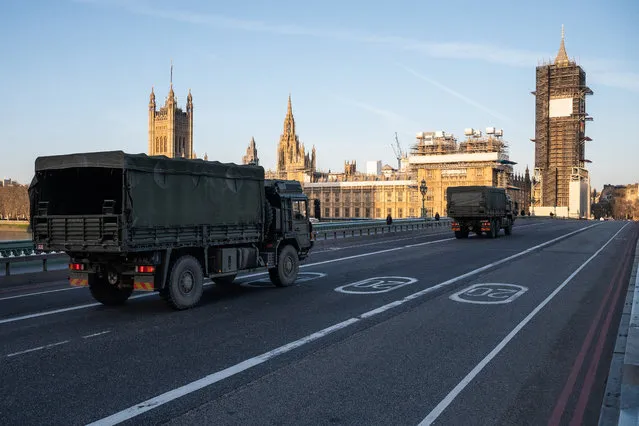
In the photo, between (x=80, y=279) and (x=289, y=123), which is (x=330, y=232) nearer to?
(x=80, y=279)

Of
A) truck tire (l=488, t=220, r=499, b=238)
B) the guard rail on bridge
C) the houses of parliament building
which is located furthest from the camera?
the houses of parliament building

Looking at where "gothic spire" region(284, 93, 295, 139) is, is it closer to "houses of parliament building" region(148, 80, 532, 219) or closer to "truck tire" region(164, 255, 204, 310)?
"houses of parliament building" region(148, 80, 532, 219)

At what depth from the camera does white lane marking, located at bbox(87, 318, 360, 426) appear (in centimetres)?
590

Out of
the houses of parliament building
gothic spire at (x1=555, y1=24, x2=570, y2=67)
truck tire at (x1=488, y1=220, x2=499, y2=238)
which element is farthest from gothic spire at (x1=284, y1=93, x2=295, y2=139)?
truck tire at (x1=488, y1=220, x2=499, y2=238)

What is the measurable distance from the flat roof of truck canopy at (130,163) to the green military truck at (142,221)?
0.02 meters

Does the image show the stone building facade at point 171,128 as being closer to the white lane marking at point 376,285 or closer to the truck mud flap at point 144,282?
the white lane marking at point 376,285

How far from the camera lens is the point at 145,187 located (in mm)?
11086

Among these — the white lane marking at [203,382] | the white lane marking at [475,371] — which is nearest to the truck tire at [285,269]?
the white lane marking at [203,382]

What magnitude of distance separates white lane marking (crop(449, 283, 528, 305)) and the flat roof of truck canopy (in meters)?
6.36

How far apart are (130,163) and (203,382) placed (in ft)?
17.2

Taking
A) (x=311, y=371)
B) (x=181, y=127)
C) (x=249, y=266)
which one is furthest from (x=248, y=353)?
(x=181, y=127)

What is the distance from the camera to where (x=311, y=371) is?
24.5 ft

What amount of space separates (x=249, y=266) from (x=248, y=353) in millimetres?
5685

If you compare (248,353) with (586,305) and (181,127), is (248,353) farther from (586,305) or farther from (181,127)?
(181,127)
